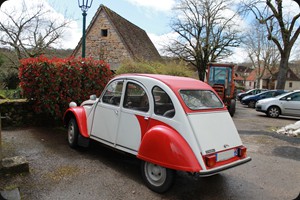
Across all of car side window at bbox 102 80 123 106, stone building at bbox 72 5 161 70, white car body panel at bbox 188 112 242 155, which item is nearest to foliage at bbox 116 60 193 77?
stone building at bbox 72 5 161 70

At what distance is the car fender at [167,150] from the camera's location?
10.6 ft

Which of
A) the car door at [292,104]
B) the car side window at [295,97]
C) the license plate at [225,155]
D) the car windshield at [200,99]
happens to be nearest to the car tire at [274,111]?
the car door at [292,104]

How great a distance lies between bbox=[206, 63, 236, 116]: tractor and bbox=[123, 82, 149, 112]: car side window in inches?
390

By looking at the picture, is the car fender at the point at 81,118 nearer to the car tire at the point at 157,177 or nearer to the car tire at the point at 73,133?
the car tire at the point at 73,133

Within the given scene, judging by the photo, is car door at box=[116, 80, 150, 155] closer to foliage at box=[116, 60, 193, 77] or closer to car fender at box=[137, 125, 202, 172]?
car fender at box=[137, 125, 202, 172]

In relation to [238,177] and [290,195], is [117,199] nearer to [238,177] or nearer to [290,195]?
[238,177]

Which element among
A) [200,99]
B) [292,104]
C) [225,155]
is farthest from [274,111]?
[225,155]

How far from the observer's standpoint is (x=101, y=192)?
3.56 metres

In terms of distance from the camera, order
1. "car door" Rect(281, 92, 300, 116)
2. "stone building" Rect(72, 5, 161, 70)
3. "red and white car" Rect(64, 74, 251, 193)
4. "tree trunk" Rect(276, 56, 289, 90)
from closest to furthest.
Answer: "red and white car" Rect(64, 74, 251, 193) → "car door" Rect(281, 92, 300, 116) → "tree trunk" Rect(276, 56, 289, 90) → "stone building" Rect(72, 5, 161, 70)

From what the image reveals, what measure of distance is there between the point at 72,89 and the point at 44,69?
995 mm

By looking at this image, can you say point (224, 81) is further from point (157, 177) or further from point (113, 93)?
point (157, 177)

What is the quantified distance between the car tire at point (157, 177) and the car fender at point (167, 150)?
0.66 ft

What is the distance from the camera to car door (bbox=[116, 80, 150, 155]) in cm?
392

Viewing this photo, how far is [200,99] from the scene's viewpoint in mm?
4047
